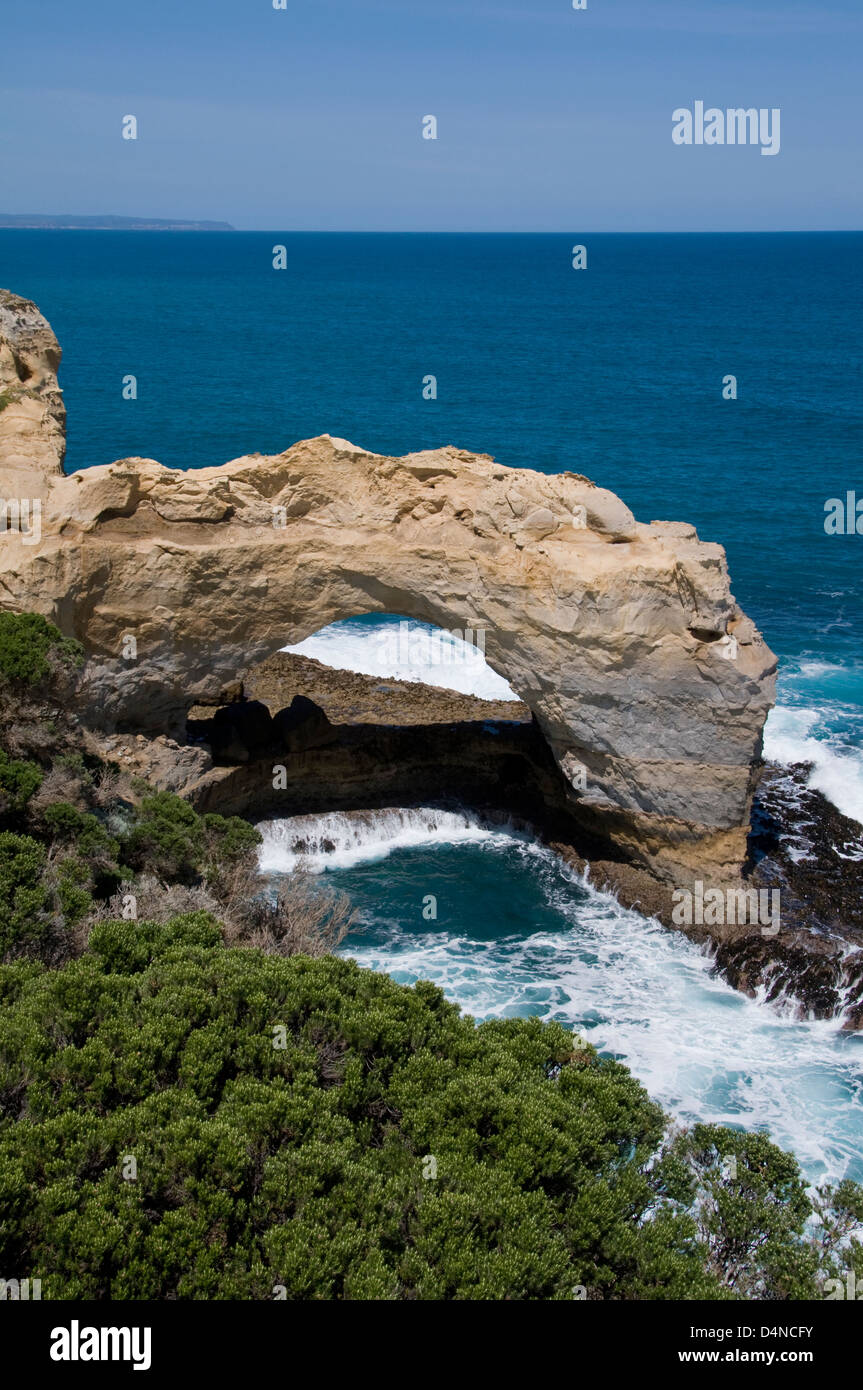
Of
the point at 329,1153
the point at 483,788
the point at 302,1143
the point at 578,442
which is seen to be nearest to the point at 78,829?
the point at 302,1143

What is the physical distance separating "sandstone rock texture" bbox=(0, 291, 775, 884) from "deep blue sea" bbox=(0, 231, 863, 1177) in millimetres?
3775

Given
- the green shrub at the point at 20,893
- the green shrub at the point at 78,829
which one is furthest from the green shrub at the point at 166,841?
the green shrub at the point at 20,893

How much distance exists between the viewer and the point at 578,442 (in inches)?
2331

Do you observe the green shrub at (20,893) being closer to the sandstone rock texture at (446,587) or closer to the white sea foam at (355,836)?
the sandstone rock texture at (446,587)

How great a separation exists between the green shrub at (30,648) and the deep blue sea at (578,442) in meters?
8.26

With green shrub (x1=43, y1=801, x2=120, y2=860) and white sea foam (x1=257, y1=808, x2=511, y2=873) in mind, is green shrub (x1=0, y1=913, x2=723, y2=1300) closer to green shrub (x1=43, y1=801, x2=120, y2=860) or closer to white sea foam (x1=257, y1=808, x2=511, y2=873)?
green shrub (x1=43, y1=801, x2=120, y2=860)

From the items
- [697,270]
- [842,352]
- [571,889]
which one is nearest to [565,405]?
[842,352]

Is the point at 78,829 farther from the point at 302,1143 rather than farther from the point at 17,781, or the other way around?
the point at 302,1143

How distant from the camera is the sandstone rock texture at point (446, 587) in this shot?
73.1 feet

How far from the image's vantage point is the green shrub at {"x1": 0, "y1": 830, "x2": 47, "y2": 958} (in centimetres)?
1577

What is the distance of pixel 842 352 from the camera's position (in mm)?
85750

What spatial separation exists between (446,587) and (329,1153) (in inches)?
559
